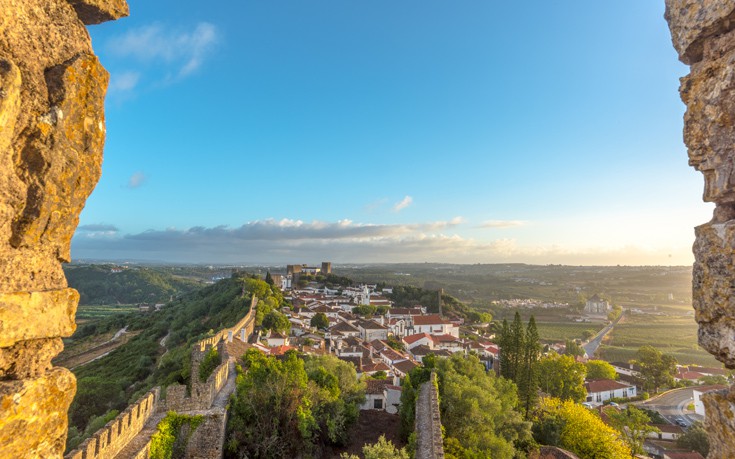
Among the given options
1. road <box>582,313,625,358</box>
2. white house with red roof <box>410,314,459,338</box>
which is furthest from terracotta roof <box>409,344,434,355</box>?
road <box>582,313,625,358</box>

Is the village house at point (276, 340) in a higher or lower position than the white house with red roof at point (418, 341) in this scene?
higher

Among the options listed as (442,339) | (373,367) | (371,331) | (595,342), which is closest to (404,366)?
(373,367)

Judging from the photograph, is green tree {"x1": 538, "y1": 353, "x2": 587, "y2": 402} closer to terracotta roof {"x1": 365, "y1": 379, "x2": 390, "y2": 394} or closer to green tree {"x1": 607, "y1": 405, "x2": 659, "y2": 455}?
green tree {"x1": 607, "y1": 405, "x2": 659, "y2": 455}

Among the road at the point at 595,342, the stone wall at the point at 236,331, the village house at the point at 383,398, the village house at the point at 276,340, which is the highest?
the stone wall at the point at 236,331

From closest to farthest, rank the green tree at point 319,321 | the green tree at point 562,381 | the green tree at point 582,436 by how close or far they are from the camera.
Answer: the green tree at point 582,436 → the green tree at point 562,381 → the green tree at point 319,321

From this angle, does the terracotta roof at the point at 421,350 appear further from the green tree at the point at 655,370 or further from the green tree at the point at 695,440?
the green tree at the point at 655,370

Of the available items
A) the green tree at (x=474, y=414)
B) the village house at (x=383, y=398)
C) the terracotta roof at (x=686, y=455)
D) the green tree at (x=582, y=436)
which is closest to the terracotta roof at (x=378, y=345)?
the village house at (x=383, y=398)
